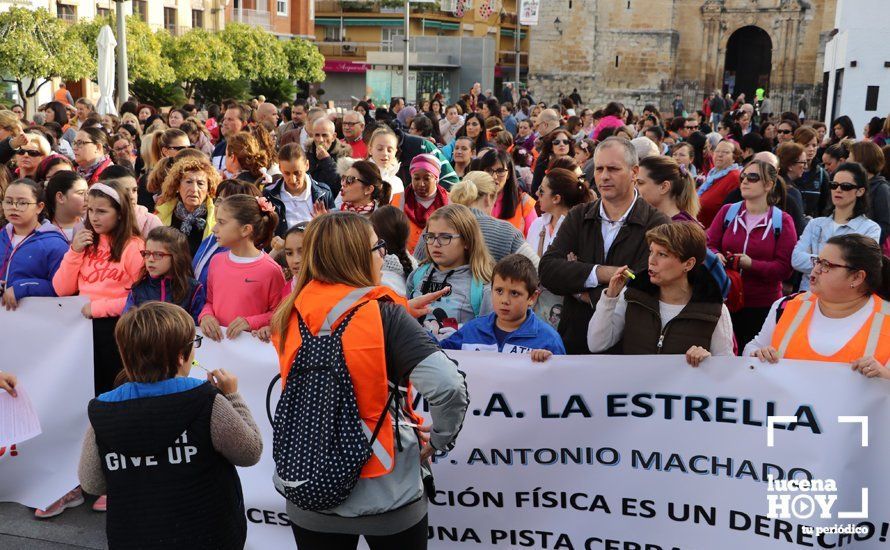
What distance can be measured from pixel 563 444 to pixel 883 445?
1331 mm

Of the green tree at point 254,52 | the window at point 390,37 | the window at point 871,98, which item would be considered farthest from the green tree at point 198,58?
the window at point 871,98

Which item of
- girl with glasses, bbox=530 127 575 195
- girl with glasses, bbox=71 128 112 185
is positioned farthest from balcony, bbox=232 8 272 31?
girl with glasses, bbox=71 128 112 185

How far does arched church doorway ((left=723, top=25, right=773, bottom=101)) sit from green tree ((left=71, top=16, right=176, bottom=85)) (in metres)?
31.5

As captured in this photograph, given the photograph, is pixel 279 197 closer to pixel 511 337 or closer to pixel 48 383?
pixel 48 383

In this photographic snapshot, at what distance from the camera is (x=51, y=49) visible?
1155 inches

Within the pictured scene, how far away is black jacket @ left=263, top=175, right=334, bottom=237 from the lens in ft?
24.3

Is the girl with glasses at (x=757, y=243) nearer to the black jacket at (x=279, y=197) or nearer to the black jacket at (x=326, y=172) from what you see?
the black jacket at (x=279, y=197)

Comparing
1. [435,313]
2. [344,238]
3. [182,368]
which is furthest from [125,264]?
[344,238]

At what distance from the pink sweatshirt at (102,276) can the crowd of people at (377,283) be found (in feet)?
0.04

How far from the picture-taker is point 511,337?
474 cm

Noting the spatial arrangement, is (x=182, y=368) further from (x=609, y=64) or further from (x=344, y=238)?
(x=609, y=64)

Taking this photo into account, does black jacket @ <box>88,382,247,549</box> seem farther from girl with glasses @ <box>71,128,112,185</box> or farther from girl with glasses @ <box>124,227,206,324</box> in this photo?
girl with glasses @ <box>71,128,112,185</box>

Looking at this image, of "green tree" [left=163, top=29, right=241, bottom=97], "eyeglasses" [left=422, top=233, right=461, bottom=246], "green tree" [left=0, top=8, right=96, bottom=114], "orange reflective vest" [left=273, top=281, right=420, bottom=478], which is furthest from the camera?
"green tree" [left=163, top=29, right=241, bottom=97]

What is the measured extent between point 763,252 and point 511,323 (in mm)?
2576
